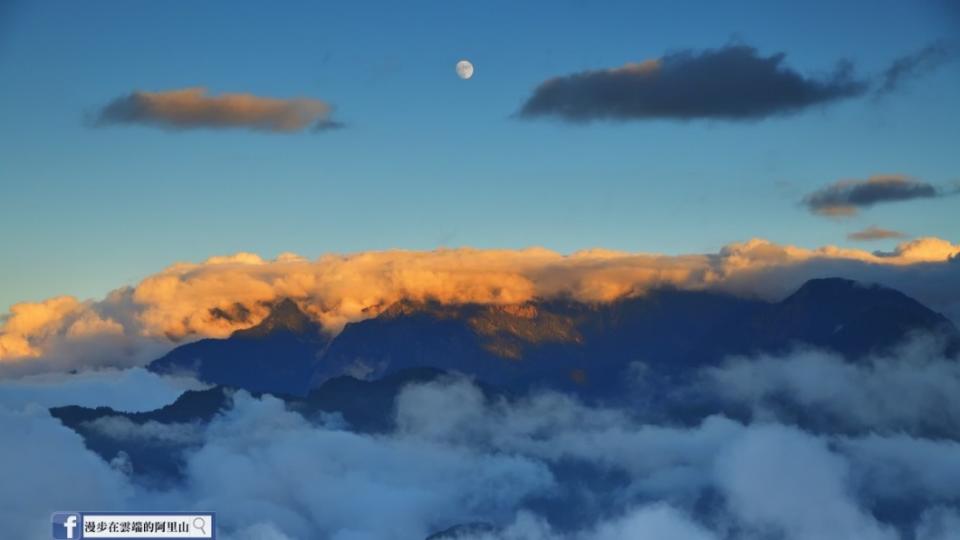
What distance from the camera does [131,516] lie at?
199000 mm

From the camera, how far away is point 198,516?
19525cm

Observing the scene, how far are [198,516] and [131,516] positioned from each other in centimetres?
1098
